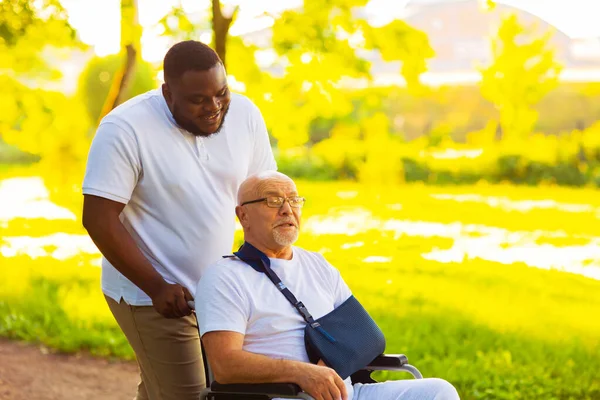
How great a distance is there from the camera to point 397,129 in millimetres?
30438

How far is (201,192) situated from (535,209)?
48.1ft

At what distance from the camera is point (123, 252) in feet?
8.46

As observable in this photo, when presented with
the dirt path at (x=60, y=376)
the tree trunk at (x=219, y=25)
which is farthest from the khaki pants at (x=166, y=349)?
the tree trunk at (x=219, y=25)

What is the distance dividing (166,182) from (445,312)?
506 cm

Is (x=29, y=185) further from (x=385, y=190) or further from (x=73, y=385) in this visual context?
(x=73, y=385)

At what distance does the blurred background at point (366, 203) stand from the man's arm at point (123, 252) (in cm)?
319

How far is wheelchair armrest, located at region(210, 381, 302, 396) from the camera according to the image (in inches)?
97.9

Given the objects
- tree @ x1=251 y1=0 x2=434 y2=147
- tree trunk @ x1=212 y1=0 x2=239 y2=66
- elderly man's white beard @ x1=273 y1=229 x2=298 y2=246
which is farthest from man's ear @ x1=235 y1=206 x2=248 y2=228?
tree @ x1=251 y1=0 x2=434 y2=147

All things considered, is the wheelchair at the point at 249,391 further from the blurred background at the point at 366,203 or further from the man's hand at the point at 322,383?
the blurred background at the point at 366,203

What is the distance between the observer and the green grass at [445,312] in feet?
18.7

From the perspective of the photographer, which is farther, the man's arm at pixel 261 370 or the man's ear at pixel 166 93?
the man's ear at pixel 166 93

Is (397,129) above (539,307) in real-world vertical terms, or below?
above

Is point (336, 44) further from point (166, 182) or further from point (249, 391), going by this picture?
point (249, 391)

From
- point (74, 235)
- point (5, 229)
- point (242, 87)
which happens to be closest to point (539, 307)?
point (242, 87)
